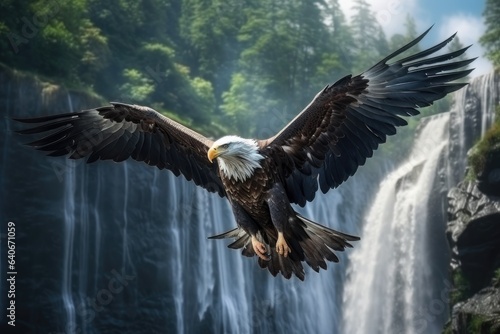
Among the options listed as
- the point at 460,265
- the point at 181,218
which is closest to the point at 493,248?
the point at 460,265

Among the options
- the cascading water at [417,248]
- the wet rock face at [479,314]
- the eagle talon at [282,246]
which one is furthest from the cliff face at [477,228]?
the eagle talon at [282,246]

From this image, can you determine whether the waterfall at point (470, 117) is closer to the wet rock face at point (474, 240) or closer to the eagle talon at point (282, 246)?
the wet rock face at point (474, 240)

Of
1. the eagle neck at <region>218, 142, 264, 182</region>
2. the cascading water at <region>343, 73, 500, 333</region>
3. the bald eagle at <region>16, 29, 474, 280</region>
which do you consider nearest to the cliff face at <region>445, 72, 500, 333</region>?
the cascading water at <region>343, 73, 500, 333</region>

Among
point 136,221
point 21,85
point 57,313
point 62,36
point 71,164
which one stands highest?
point 62,36

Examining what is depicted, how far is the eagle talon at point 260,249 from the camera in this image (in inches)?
269

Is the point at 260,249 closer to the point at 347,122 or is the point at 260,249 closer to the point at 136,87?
the point at 347,122

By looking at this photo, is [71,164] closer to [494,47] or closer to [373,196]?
[373,196]

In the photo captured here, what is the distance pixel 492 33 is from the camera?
32281 millimetres

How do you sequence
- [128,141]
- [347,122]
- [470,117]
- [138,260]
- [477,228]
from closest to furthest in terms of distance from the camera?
[347,122] < [128,141] < [477,228] < [138,260] < [470,117]

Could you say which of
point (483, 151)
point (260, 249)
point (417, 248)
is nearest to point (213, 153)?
point (260, 249)

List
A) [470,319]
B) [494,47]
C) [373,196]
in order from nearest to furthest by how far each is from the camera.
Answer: [470,319] < [373,196] < [494,47]

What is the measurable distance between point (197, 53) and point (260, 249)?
33.3m

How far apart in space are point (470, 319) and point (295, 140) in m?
13.1

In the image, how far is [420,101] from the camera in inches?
265
